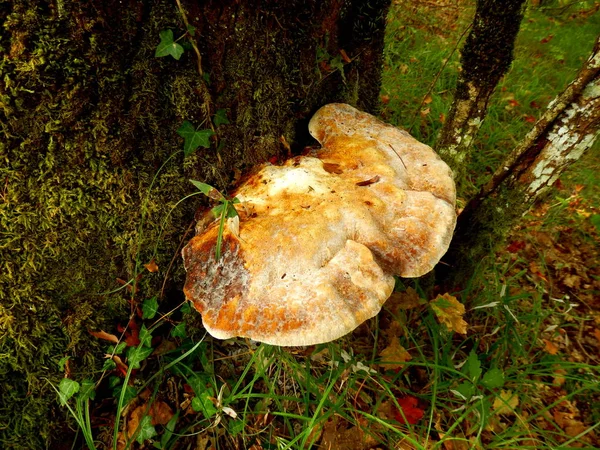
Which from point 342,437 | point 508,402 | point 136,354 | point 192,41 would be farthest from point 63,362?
point 508,402

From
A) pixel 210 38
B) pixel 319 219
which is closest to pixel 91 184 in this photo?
pixel 210 38

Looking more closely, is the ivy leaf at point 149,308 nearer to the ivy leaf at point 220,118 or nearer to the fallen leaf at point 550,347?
the ivy leaf at point 220,118

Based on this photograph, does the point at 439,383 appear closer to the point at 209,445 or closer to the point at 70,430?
the point at 209,445

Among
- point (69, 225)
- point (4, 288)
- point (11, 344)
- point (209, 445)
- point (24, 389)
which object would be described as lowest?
point (209, 445)

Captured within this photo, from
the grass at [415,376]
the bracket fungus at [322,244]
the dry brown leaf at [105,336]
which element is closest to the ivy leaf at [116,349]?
the dry brown leaf at [105,336]

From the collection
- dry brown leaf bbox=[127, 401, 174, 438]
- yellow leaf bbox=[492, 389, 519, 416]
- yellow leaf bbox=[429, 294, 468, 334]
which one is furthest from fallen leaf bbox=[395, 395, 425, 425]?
dry brown leaf bbox=[127, 401, 174, 438]

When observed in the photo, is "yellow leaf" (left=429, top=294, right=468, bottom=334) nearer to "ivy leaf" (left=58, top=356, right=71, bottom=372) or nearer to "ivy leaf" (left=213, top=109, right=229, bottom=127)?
"ivy leaf" (left=213, top=109, right=229, bottom=127)
